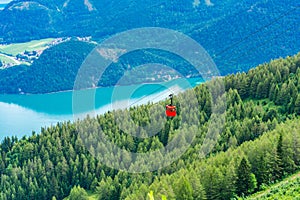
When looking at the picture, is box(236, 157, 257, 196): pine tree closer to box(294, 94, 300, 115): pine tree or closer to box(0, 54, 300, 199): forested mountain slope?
box(0, 54, 300, 199): forested mountain slope

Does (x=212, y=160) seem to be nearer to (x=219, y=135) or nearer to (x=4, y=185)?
(x=219, y=135)

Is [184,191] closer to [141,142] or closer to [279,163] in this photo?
[279,163]

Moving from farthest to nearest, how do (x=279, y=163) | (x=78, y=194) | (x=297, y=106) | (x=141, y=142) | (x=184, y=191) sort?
1. (x=141, y=142)
2. (x=78, y=194)
3. (x=297, y=106)
4. (x=279, y=163)
5. (x=184, y=191)

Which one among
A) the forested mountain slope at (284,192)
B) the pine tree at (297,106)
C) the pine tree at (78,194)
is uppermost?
the pine tree at (297,106)

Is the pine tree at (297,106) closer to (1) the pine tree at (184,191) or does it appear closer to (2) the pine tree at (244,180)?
(2) the pine tree at (244,180)

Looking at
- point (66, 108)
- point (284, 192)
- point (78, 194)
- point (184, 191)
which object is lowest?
point (284, 192)

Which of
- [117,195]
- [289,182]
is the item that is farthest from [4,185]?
[289,182]

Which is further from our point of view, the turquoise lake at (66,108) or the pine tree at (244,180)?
the turquoise lake at (66,108)

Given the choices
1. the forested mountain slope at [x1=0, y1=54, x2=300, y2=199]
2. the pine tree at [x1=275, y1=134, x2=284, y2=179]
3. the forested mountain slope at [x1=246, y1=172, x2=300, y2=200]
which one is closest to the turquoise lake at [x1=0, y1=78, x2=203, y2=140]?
the forested mountain slope at [x1=0, y1=54, x2=300, y2=199]

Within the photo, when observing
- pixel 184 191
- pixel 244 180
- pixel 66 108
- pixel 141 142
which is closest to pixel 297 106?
pixel 141 142

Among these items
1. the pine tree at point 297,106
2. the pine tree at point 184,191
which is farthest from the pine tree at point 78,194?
the pine tree at point 297,106

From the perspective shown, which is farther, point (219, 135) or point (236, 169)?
point (219, 135)
